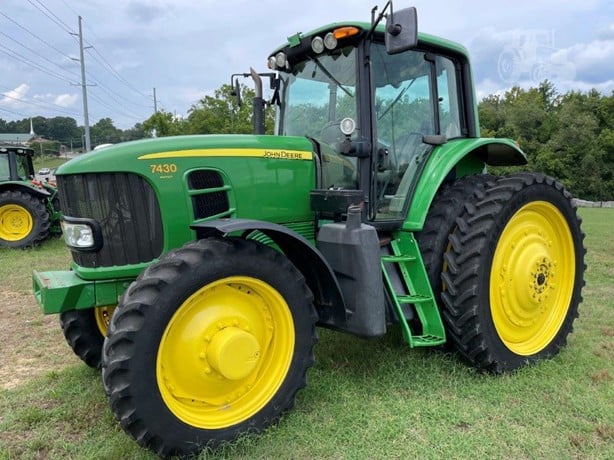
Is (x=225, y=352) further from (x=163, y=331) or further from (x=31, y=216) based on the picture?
(x=31, y=216)

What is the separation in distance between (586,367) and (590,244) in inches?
272

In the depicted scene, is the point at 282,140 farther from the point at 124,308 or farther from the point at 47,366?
the point at 47,366

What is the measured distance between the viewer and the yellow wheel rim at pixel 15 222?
10328 mm

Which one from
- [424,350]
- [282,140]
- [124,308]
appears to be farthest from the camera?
[424,350]

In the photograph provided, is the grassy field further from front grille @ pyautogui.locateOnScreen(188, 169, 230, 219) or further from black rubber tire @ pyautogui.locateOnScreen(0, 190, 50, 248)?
black rubber tire @ pyautogui.locateOnScreen(0, 190, 50, 248)

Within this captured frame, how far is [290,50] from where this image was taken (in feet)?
12.3

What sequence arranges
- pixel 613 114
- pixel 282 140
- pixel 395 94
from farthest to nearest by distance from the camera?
pixel 613 114 → pixel 395 94 → pixel 282 140

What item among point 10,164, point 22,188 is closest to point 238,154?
point 22,188

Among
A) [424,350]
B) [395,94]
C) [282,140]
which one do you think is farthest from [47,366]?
[395,94]

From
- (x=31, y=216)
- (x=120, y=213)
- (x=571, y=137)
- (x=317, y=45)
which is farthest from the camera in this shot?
(x=571, y=137)

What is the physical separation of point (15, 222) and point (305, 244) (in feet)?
31.5

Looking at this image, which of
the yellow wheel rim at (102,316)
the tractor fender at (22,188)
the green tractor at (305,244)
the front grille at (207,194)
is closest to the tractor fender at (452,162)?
Result: the green tractor at (305,244)

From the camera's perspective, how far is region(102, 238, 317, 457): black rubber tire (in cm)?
238

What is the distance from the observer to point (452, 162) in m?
3.62
